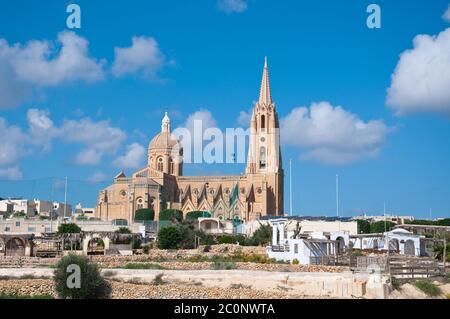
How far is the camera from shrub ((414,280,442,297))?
22391 millimetres

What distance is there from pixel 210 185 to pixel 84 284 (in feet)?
241

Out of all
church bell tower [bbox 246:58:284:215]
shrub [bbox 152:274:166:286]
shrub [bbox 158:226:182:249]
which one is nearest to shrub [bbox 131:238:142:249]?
shrub [bbox 158:226:182:249]

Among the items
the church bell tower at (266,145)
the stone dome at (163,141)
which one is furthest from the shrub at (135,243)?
the stone dome at (163,141)

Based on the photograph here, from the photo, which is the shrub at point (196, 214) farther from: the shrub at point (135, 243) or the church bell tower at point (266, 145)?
the shrub at point (135, 243)

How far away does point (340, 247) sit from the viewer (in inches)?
1439

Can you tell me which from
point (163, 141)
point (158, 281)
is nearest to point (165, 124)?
point (163, 141)

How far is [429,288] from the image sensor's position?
74.0 feet

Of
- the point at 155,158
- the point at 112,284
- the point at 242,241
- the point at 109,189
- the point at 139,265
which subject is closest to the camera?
the point at 112,284

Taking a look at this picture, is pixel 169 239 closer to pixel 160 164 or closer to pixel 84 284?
pixel 84 284

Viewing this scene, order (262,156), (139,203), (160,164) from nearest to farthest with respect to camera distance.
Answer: (139,203)
(262,156)
(160,164)

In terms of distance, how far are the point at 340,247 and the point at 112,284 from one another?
16.7 m

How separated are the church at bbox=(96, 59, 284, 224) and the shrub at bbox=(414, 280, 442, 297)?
195 ft
